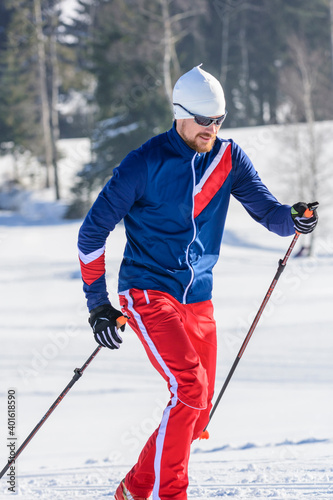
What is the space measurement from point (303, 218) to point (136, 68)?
18.9m

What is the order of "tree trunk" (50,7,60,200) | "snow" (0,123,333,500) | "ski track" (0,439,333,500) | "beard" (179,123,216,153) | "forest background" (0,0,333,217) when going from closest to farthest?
"beard" (179,123,216,153), "ski track" (0,439,333,500), "snow" (0,123,333,500), "forest background" (0,0,333,217), "tree trunk" (50,7,60,200)

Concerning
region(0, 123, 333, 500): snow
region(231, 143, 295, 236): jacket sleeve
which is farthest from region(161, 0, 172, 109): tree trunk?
region(231, 143, 295, 236): jacket sleeve

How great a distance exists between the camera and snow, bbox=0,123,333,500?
10.9 feet

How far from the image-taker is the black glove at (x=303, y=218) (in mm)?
2686

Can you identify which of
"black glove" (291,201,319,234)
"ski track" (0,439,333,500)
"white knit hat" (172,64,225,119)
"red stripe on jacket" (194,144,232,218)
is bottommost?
"ski track" (0,439,333,500)

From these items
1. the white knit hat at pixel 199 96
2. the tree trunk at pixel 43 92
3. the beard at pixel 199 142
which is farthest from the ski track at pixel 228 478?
the tree trunk at pixel 43 92

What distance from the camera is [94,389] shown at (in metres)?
6.69

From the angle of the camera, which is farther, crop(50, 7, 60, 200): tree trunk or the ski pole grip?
crop(50, 7, 60, 200): tree trunk

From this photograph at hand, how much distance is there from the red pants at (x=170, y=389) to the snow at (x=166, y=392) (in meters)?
0.61

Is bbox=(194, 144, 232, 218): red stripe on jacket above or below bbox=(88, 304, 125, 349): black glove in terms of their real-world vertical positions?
above

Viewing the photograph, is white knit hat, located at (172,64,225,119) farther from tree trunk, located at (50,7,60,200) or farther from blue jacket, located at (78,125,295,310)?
tree trunk, located at (50,7,60,200)

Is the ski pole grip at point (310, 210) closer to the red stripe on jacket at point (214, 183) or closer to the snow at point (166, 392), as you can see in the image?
the red stripe on jacket at point (214, 183)

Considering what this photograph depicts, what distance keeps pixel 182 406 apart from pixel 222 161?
1.00 meters

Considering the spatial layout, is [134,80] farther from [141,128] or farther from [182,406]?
[182,406]
